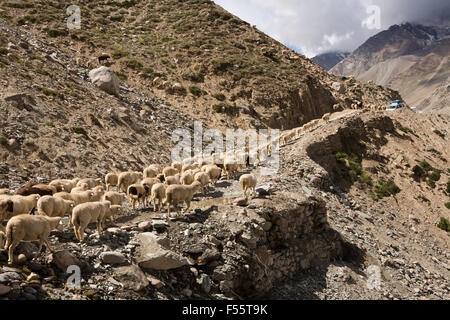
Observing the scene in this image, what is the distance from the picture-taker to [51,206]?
9.98 metres

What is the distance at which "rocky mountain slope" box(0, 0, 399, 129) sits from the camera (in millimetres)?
42906

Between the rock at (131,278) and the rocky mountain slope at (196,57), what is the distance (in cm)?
3234

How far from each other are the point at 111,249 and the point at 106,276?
1001 mm

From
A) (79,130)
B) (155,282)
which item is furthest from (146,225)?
(79,130)

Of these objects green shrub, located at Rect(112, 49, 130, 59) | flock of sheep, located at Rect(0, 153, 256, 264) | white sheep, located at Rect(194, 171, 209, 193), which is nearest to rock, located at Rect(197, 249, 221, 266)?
flock of sheep, located at Rect(0, 153, 256, 264)

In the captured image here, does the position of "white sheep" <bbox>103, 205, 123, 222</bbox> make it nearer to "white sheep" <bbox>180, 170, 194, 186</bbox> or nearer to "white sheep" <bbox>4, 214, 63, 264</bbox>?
"white sheep" <bbox>4, 214, 63, 264</bbox>

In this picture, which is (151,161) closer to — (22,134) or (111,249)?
(22,134)

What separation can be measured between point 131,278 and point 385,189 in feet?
81.3

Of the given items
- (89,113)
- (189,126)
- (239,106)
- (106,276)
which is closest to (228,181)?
(106,276)

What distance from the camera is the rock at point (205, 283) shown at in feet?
31.5

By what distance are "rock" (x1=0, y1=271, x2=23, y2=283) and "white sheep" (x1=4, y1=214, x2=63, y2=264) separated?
597 mm

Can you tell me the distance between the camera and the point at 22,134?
19.8 metres

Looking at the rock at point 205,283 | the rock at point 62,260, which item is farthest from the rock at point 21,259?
the rock at point 205,283

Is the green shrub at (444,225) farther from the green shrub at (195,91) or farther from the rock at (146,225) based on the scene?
the green shrub at (195,91)
